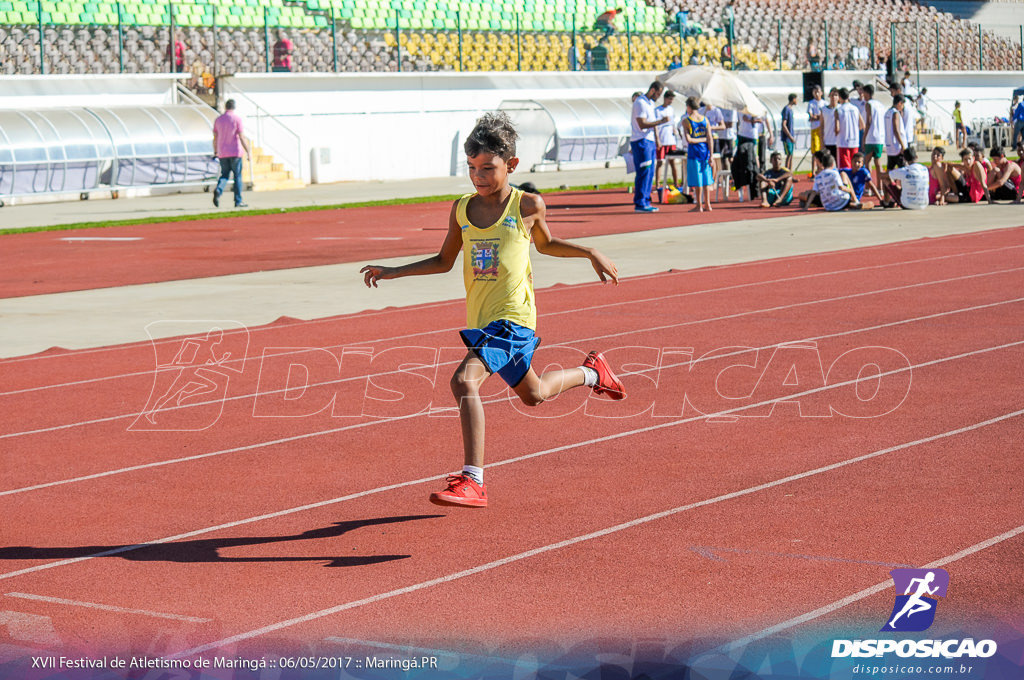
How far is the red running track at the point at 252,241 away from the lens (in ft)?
56.1

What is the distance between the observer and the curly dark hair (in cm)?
Result: 626

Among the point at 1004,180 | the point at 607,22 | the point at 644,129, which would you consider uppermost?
the point at 607,22

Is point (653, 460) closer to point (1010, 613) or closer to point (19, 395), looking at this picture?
point (1010, 613)

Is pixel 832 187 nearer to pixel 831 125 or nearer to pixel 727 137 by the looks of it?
pixel 831 125

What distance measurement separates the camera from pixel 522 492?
6.71 metres

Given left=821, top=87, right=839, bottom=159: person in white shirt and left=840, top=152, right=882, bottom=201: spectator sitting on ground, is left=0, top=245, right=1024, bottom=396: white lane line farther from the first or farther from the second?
left=821, top=87, right=839, bottom=159: person in white shirt

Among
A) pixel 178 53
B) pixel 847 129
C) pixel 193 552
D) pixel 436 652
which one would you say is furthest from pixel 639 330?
pixel 178 53

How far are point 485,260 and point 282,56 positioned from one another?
109ft

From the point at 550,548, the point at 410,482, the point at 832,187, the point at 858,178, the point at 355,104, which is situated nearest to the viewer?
the point at 550,548

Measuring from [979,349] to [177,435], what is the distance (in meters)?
5.68

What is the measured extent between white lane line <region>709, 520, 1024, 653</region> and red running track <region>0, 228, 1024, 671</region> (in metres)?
0.03

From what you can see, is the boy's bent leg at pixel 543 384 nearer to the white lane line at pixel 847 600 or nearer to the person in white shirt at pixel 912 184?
the white lane line at pixel 847 600

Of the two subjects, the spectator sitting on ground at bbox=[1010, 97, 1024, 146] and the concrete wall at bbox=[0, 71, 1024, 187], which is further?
the spectator sitting on ground at bbox=[1010, 97, 1024, 146]

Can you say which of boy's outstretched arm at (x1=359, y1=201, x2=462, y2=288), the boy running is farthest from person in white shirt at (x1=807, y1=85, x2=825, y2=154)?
the boy running
